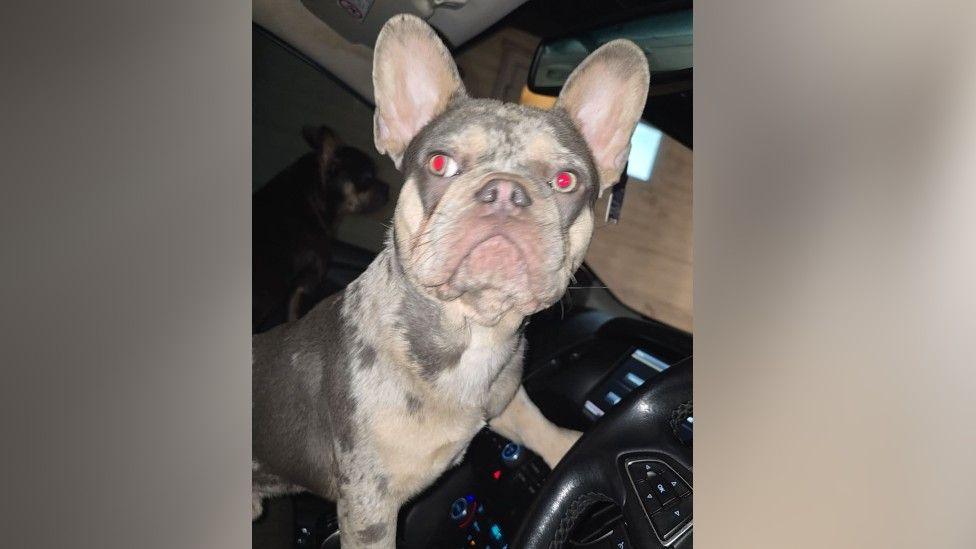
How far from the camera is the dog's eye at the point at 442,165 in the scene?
1.37m

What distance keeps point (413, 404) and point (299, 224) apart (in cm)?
38

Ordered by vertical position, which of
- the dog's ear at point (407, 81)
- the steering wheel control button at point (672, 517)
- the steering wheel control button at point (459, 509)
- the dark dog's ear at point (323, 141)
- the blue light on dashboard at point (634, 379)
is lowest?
the steering wheel control button at point (672, 517)

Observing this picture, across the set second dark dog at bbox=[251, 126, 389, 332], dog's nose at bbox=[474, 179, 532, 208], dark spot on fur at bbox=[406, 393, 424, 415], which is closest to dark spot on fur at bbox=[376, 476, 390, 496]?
dark spot on fur at bbox=[406, 393, 424, 415]

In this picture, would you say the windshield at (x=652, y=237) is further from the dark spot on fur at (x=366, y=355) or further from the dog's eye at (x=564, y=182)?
the dark spot on fur at (x=366, y=355)

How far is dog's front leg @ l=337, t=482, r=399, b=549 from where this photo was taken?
53.4 inches

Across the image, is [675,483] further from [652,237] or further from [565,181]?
[565,181]

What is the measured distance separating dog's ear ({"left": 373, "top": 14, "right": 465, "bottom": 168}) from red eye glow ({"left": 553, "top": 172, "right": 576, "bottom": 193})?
24 centimetres

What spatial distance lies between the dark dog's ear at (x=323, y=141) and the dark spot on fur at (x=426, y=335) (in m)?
0.28

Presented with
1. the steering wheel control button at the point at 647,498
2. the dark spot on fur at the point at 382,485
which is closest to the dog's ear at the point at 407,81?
the dark spot on fur at the point at 382,485

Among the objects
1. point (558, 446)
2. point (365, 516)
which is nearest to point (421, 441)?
point (365, 516)
